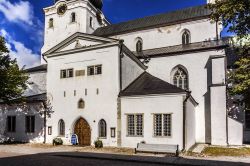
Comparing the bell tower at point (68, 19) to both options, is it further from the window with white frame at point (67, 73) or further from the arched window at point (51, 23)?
the window with white frame at point (67, 73)

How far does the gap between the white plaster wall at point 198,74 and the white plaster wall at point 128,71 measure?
3.39 meters

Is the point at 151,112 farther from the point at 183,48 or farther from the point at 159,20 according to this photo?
the point at 159,20

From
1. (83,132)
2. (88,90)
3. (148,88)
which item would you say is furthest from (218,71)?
(83,132)

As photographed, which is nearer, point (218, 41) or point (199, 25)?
point (218, 41)

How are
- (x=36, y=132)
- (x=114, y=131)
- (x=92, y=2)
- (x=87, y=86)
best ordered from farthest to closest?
1. (x=92, y=2)
2. (x=36, y=132)
3. (x=87, y=86)
4. (x=114, y=131)

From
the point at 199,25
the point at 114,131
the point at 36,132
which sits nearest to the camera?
the point at 114,131

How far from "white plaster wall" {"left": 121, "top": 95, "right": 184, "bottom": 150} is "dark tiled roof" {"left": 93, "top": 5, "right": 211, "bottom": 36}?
13.4 meters

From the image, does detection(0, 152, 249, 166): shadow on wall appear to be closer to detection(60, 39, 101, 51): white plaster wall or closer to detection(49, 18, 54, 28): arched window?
detection(60, 39, 101, 51): white plaster wall

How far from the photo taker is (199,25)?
3055 cm

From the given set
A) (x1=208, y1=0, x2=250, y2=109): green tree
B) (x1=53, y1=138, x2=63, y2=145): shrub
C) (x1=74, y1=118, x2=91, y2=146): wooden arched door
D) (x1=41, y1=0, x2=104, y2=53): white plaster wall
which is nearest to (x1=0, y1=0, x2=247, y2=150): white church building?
(x1=74, y1=118, x2=91, y2=146): wooden arched door

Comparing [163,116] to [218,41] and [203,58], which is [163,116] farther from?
[218,41]

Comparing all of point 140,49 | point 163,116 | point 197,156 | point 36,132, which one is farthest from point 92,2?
point 197,156

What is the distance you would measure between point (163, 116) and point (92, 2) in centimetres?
2412

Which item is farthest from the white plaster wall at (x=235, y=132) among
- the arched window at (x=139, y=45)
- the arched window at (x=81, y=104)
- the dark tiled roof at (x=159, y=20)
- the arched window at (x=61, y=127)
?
the arched window at (x=61, y=127)
